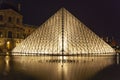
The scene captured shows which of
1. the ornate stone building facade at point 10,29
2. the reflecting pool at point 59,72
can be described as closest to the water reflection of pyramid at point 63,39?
the reflecting pool at point 59,72

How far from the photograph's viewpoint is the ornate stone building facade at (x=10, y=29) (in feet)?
219

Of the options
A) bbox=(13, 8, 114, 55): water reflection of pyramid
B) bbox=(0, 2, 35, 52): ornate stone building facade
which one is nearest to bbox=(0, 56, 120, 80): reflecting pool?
bbox=(13, 8, 114, 55): water reflection of pyramid

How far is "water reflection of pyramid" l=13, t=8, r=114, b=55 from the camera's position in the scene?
3953 cm

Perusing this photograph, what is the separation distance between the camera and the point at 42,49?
41000mm

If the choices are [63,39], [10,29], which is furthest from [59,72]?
[10,29]

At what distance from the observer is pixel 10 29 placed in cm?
6919

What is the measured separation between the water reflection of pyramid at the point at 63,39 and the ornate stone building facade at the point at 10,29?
24.4 metres

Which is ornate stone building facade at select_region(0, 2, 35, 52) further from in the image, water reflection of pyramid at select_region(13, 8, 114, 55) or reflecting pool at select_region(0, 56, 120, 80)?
reflecting pool at select_region(0, 56, 120, 80)

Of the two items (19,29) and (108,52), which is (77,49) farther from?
(19,29)

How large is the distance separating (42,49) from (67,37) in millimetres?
4150

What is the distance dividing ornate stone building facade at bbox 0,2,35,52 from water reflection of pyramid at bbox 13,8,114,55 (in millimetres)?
24409

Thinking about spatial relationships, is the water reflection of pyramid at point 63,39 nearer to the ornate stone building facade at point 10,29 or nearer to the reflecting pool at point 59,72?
the reflecting pool at point 59,72

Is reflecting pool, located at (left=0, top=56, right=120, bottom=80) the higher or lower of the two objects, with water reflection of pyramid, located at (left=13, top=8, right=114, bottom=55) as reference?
lower

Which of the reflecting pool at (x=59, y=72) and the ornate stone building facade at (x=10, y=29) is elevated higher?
the ornate stone building facade at (x=10, y=29)
